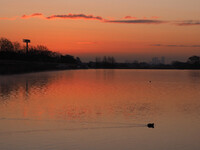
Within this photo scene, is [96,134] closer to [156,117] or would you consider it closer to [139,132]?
[139,132]

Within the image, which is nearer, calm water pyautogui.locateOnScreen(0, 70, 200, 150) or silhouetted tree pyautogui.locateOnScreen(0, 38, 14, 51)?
calm water pyautogui.locateOnScreen(0, 70, 200, 150)

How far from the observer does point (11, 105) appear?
1201 inches

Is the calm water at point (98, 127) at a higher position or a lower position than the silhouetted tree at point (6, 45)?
lower

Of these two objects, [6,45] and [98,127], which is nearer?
[98,127]

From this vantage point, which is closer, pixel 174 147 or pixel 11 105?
pixel 174 147

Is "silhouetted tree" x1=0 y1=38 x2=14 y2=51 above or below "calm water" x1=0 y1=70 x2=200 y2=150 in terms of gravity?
above

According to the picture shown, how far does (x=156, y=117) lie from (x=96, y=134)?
7.48 m

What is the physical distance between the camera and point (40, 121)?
23125 millimetres

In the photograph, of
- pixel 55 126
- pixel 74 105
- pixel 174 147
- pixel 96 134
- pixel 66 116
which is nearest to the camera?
pixel 174 147

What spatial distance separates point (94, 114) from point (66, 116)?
244cm

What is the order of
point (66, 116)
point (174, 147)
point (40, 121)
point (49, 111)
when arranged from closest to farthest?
point (174, 147)
point (40, 121)
point (66, 116)
point (49, 111)

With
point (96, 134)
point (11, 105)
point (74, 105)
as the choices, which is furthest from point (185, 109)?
point (11, 105)

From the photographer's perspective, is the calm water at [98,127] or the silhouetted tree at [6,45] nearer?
the calm water at [98,127]

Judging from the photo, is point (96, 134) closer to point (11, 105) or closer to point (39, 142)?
point (39, 142)
